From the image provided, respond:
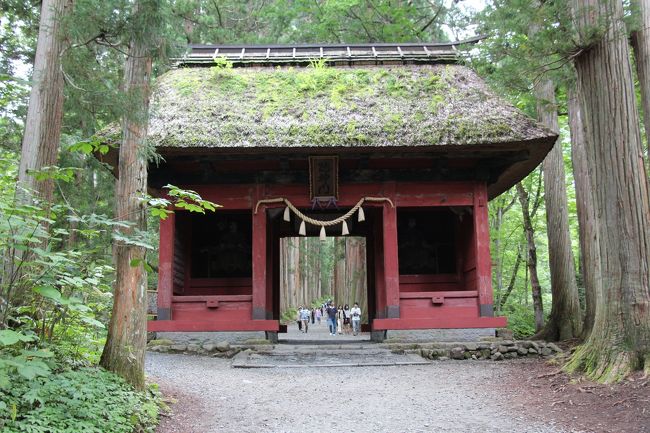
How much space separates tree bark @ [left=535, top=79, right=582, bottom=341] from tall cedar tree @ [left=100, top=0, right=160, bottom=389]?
7.85 metres

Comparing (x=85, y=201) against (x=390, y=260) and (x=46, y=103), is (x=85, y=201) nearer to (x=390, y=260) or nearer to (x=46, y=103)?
(x=390, y=260)

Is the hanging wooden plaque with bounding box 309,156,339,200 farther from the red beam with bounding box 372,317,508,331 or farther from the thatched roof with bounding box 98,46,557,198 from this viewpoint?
the red beam with bounding box 372,317,508,331

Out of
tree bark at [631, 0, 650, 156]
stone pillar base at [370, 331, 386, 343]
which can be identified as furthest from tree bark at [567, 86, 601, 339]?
stone pillar base at [370, 331, 386, 343]

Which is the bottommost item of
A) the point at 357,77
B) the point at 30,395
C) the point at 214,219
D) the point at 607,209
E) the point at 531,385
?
the point at 531,385

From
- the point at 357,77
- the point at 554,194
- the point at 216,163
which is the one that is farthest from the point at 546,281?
the point at 216,163

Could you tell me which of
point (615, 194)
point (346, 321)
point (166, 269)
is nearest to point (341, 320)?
point (346, 321)

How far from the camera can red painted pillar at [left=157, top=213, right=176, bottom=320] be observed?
998 centimetres

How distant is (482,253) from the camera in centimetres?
1027

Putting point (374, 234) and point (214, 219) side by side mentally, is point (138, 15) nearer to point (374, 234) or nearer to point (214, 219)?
point (214, 219)

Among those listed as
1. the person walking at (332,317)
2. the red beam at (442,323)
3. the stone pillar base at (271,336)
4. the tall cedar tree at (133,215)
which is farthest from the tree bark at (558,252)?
the person walking at (332,317)

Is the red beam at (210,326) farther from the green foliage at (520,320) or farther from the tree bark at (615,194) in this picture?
the green foliage at (520,320)

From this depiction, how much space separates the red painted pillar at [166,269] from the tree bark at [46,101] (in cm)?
515

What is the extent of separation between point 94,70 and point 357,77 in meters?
6.79

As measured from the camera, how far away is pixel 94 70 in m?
5.75
